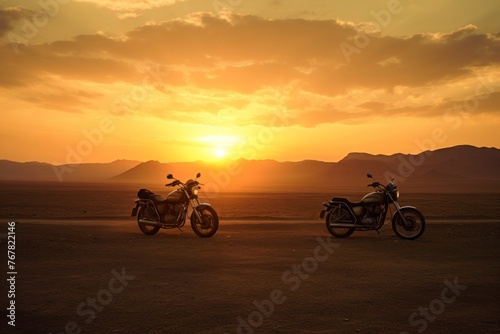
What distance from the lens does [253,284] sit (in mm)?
7219

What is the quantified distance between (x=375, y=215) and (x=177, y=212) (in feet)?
19.9

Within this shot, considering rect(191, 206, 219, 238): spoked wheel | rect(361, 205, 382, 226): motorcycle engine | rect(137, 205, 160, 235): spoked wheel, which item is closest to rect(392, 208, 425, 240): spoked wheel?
rect(361, 205, 382, 226): motorcycle engine

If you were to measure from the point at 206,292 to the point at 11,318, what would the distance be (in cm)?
267

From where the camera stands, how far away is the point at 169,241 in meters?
11.9

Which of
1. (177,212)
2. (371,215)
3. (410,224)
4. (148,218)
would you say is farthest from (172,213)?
(410,224)

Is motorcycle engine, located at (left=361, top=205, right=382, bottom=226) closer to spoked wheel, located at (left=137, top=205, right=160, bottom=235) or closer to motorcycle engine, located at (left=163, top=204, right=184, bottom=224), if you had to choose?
motorcycle engine, located at (left=163, top=204, right=184, bottom=224)

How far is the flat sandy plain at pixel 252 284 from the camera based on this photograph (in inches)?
210

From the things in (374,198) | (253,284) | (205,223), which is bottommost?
(253,284)

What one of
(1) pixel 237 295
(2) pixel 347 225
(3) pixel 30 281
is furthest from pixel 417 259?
(3) pixel 30 281

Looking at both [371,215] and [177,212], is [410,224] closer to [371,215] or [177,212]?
[371,215]

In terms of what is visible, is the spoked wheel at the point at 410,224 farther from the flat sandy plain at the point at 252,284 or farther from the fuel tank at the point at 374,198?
the fuel tank at the point at 374,198

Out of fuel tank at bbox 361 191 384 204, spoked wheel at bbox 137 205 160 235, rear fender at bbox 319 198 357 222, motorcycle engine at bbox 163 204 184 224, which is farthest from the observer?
spoked wheel at bbox 137 205 160 235

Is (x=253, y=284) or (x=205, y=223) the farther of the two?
(x=205, y=223)

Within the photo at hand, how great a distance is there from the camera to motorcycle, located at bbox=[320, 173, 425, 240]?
1244 cm
